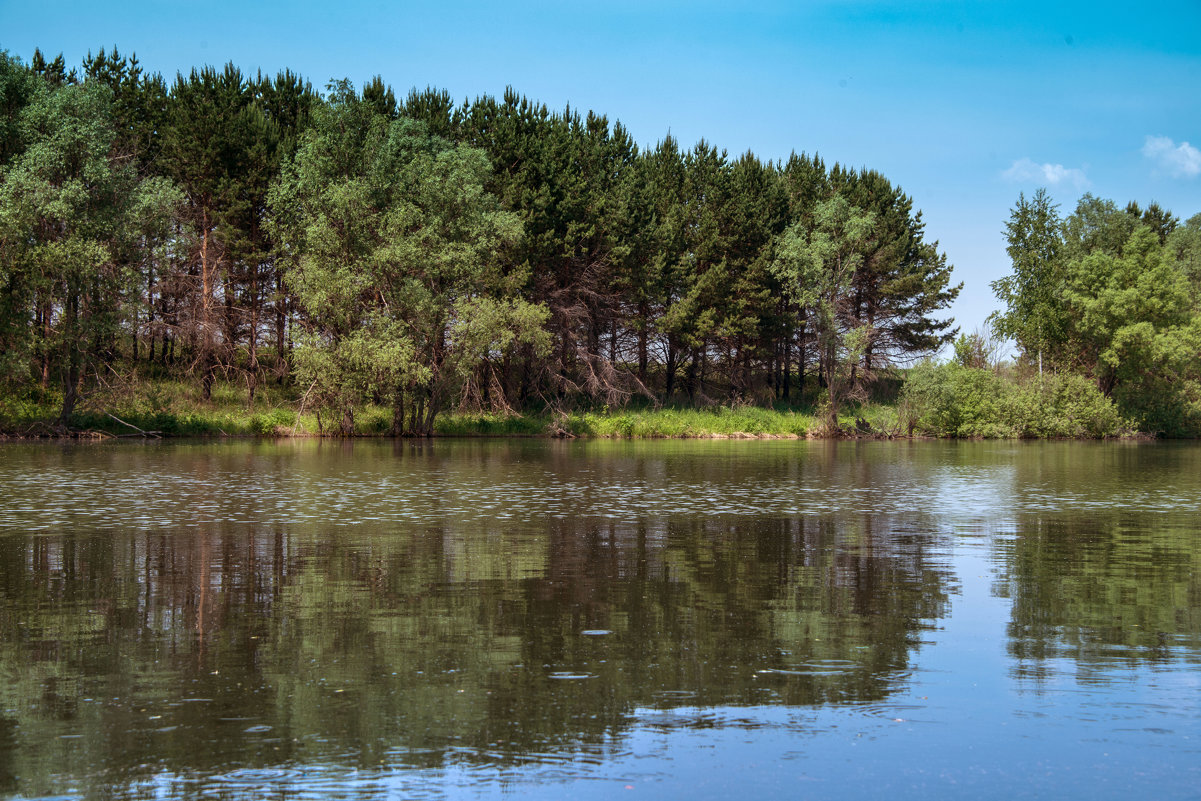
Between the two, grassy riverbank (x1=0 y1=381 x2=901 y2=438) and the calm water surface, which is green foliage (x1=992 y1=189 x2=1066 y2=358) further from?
the calm water surface

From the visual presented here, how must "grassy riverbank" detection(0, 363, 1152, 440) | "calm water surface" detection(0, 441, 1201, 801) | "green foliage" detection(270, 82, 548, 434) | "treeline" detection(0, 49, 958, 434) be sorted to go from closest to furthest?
1. "calm water surface" detection(0, 441, 1201, 801)
2. "treeline" detection(0, 49, 958, 434)
3. "green foliage" detection(270, 82, 548, 434)
4. "grassy riverbank" detection(0, 363, 1152, 440)

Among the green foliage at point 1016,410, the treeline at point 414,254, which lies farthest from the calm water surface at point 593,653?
the green foliage at point 1016,410

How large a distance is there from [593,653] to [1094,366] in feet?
248

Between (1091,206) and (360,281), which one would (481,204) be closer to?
(360,281)

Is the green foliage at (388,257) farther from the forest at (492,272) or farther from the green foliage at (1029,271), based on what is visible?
the green foliage at (1029,271)

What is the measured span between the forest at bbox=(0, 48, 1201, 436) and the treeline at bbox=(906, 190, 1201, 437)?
232 millimetres

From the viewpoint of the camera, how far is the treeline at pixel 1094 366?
224 feet

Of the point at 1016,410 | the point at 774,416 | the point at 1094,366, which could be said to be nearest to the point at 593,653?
the point at 774,416

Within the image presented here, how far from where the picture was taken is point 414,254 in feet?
168

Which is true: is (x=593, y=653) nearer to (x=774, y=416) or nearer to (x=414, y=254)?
(x=414, y=254)

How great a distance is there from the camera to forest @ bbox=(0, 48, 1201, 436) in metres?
47.7

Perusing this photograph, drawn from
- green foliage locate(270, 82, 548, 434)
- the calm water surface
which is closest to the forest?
green foliage locate(270, 82, 548, 434)

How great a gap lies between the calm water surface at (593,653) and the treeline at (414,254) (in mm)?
30073

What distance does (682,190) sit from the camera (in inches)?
2928
